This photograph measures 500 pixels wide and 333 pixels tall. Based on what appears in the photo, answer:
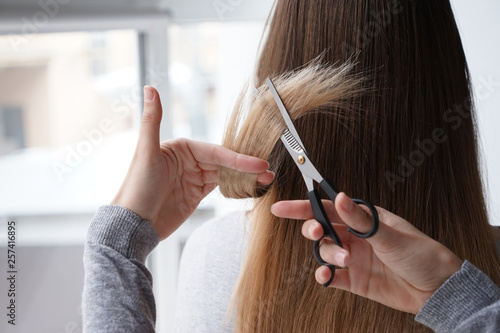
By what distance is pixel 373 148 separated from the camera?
0.74 meters

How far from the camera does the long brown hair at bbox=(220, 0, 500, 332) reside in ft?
2.39

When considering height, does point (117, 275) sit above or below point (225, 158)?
below

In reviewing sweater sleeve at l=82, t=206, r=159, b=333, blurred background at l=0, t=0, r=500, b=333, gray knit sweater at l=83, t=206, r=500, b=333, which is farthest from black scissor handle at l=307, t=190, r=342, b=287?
blurred background at l=0, t=0, r=500, b=333

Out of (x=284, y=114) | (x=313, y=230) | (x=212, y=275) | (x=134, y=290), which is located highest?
(x=284, y=114)

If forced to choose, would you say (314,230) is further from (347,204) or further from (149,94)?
(149,94)

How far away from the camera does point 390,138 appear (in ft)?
2.43

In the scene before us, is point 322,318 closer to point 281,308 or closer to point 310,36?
point 281,308

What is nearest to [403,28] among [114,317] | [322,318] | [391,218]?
[391,218]

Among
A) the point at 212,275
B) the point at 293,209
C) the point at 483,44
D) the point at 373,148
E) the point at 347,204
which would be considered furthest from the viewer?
the point at 483,44

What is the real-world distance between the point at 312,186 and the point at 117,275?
0.27 m

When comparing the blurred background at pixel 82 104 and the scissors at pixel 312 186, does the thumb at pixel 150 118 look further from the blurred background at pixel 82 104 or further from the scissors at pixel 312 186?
the blurred background at pixel 82 104

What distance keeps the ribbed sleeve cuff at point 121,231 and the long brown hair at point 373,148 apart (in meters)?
0.14

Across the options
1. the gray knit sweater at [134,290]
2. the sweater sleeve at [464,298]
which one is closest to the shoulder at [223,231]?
the gray knit sweater at [134,290]

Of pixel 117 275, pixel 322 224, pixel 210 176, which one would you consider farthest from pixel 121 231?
pixel 322 224
